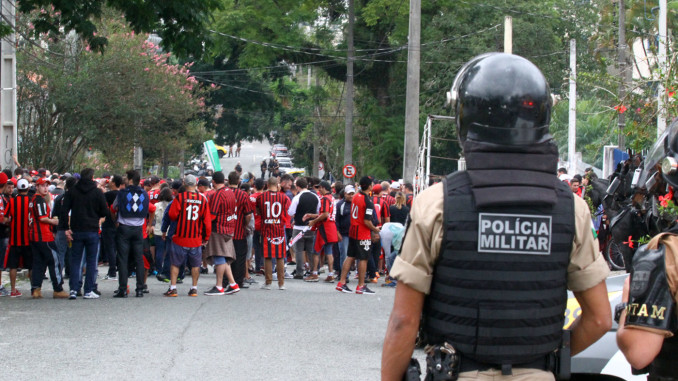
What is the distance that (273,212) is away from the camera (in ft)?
48.9

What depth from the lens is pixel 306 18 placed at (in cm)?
3972

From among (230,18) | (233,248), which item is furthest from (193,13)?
(230,18)

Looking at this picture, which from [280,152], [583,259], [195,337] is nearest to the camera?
[583,259]

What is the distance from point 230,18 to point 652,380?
121ft

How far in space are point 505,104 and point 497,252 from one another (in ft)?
1.65

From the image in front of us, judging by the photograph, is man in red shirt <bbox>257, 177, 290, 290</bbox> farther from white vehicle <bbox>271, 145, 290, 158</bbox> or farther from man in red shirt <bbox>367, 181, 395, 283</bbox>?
white vehicle <bbox>271, 145, 290, 158</bbox>

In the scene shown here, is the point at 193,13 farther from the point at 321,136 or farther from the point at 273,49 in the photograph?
the point at 321,136

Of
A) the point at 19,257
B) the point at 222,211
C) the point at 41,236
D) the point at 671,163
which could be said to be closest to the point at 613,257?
the point at 222,211

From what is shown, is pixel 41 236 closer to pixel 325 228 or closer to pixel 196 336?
pixel 196 336

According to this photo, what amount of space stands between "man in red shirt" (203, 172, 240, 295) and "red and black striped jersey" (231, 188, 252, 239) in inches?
11.3

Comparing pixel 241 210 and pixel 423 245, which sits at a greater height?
pixel 423 245

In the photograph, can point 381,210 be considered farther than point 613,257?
No

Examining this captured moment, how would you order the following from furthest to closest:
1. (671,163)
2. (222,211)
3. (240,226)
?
1. (240,226)
2. (222,211)
3. (671,163)

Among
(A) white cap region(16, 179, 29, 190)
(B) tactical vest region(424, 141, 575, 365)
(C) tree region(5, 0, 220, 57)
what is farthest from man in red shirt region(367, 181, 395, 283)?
(B) tactical vest region(424, 141, 575, 365)
